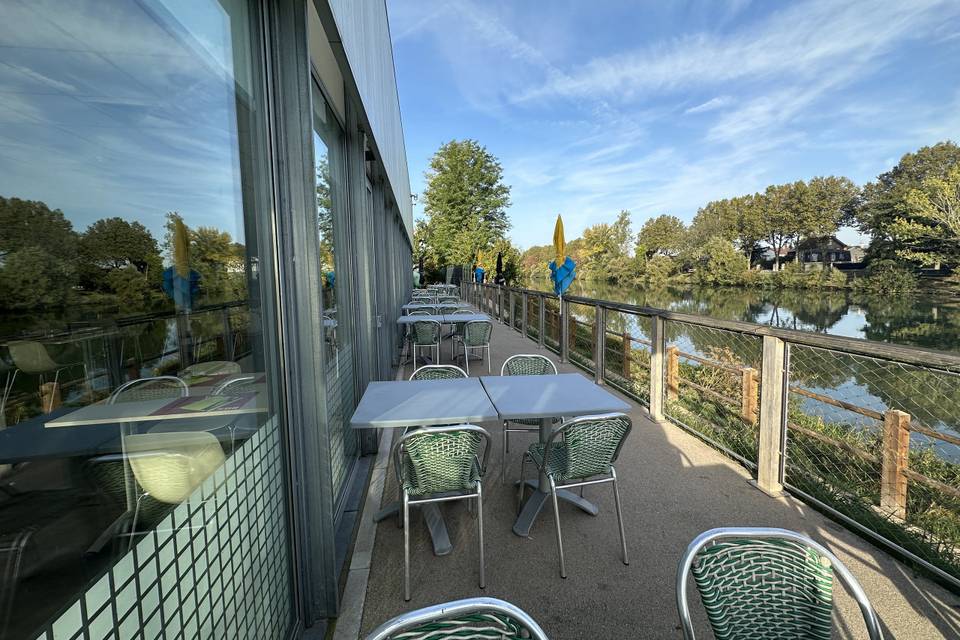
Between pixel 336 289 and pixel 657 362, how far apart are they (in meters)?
3.09

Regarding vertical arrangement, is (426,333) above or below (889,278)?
below

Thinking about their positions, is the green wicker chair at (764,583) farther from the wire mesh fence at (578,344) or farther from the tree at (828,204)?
the tree at (828,204)

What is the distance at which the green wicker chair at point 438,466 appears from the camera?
81.8 inches

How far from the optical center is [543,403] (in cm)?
267

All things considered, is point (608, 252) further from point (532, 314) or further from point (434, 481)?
point (434, 481)

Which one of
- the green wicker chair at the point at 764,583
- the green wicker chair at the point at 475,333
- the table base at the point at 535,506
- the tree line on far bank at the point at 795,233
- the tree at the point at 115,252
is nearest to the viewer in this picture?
the tree at the point at 115,252

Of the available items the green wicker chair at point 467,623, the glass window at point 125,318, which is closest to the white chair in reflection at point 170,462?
the glass window at point 125,318

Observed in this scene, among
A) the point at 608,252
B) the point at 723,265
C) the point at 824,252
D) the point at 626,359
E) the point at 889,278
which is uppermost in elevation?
the point at 608,252

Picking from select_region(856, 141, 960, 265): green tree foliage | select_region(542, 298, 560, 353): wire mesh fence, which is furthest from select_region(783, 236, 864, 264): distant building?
select_region(542, 298, 560, 353): wire mesh fence

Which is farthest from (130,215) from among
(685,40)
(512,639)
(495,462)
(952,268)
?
(952,268)

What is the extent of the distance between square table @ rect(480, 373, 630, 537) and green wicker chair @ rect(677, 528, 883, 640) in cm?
126

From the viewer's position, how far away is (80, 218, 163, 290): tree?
734mm

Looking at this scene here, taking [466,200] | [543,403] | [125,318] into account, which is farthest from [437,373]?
[466,200]

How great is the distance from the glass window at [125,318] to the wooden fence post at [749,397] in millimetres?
4775
